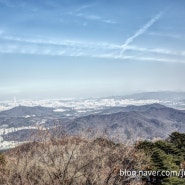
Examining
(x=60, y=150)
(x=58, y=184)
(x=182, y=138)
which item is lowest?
(x=182, y=138)

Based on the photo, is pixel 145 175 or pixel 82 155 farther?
pixel 145 175

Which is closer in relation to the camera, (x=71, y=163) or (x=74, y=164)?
(x=74, y=164)

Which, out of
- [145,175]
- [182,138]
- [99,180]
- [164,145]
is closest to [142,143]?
[164,145]

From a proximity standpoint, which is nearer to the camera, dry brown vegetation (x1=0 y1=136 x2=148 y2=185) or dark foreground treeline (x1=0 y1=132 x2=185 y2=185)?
dry brown vegetation (x1=0 y1=136 x2=148 y2=185)

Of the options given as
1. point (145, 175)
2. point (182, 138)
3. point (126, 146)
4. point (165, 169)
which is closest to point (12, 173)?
point (126, 146)

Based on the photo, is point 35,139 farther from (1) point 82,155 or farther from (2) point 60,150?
(1) point 82,155

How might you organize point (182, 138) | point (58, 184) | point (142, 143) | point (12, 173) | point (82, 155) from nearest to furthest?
point (58, 184)
point (82, 155)
point (12, 173)
point (142, 143)
point (182, 138)

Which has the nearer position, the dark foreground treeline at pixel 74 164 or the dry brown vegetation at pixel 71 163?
the dry brown vegetation at pixel 71 163

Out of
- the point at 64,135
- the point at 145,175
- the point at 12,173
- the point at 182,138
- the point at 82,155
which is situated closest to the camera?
the point at 64,135

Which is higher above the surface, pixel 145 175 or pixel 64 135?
pixel 64 135
